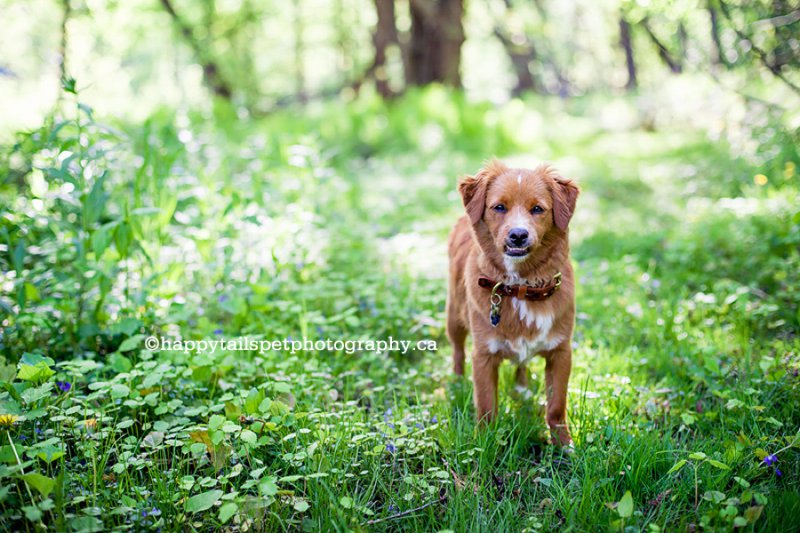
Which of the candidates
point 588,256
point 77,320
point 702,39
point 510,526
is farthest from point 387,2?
point 510,526

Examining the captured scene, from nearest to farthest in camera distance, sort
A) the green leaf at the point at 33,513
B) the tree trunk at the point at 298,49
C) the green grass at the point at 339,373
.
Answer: the green leaf at the point at 33,513, the green grass at the point at 339,373, the tree trunk at the point at 298,49

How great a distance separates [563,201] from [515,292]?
531 mm

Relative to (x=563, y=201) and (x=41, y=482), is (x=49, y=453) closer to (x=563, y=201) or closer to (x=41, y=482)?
(x=41, y=482)

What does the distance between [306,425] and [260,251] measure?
7.39ft

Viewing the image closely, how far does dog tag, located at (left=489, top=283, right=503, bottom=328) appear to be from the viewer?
9.26 feet

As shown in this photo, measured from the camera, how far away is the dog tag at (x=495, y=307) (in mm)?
2822

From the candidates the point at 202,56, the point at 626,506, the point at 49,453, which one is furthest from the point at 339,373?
the point at 202,56

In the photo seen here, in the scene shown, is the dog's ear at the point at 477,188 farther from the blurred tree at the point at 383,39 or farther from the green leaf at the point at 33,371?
the blurred tree at the point at 383,39

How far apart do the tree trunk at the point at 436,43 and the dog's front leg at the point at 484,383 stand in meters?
12.9

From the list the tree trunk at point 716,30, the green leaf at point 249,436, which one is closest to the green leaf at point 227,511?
the green leaf at point 249,436

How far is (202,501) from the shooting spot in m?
2.15

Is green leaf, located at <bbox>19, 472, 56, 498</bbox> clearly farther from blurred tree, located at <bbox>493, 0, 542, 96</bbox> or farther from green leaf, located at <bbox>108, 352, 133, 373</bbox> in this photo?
blurred tree, located at <bbox>493, 0, 542, 96</bbox>

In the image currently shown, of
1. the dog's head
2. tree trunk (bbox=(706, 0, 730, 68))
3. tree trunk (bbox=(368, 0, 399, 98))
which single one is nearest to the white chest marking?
the dog's head

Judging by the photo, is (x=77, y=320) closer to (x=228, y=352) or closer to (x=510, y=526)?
(x=228, y=352)
